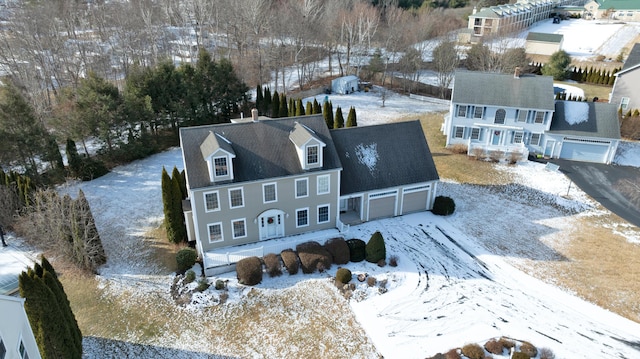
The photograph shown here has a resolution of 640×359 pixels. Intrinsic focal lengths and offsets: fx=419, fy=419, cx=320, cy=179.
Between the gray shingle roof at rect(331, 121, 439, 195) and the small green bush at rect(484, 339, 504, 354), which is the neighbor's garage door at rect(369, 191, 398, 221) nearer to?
the gray shingle roof at rect(331, 121, 439, 195)

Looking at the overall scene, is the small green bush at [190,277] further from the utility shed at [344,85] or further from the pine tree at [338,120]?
the utility shed at [344,85]

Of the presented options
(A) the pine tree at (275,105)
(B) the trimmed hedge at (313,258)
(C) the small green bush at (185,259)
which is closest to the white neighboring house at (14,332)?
(C) the small green bush at (185,259)

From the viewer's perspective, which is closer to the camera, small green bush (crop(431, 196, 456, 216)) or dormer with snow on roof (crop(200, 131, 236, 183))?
dormer with snow on roof (crop(200, 131, 236, 183))

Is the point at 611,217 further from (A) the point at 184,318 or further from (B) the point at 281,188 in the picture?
(A) the point at 184,318

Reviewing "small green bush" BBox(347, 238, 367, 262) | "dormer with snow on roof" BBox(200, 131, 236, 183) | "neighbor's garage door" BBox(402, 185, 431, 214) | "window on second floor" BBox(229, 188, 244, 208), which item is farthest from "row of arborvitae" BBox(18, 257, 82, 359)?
"neighbor's garage door" BBox(402, 185, 431, 214)

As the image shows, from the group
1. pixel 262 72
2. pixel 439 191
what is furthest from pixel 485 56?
pixel 439 191

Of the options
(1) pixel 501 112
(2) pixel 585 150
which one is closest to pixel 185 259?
(1) pixel 501 112

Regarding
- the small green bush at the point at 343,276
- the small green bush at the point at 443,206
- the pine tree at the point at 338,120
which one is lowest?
the small green bush at the point at 343,276
